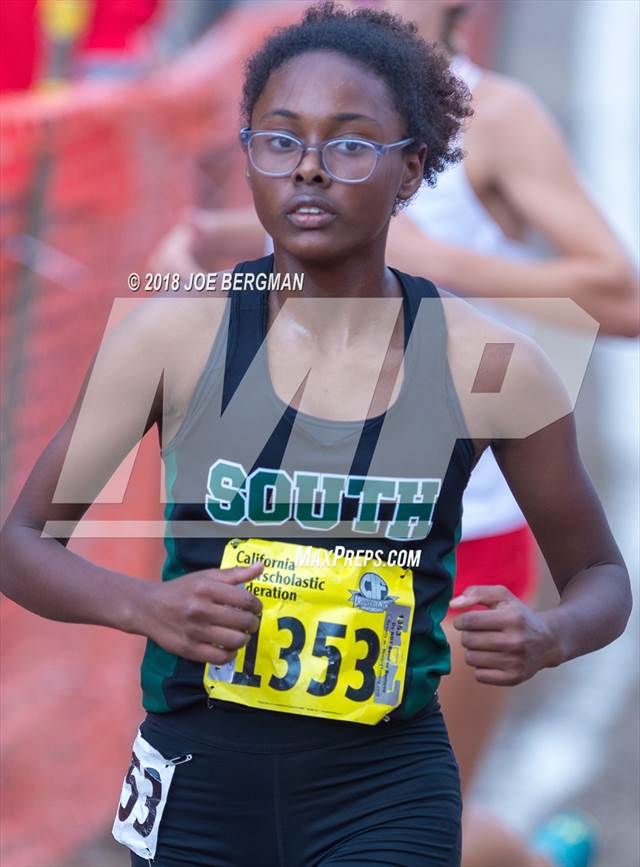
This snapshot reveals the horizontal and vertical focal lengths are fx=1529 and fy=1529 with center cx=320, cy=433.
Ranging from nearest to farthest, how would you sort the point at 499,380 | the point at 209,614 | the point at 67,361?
the point at 209,614, the point at 499,380, the point at 67,361

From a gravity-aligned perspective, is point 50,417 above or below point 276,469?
above

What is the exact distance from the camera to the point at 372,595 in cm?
223

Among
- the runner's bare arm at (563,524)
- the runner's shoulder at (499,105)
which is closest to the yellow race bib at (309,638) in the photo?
the runner's bare arm at (563,524)

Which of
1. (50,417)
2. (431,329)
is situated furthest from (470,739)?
(50,417)

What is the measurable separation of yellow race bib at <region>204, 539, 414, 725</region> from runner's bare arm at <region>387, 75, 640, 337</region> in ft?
4.28

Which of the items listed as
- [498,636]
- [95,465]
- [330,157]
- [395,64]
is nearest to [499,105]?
[395,64]

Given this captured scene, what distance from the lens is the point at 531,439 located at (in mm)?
2355

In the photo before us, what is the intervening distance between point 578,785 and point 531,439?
261 cm

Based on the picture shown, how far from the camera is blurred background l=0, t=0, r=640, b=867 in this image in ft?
13.4

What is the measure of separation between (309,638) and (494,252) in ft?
5.08

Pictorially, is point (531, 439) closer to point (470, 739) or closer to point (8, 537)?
point (8, 537)

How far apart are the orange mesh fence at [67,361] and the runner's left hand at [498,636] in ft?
6.58

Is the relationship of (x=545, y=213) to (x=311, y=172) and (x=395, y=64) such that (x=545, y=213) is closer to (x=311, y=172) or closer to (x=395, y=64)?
(x=395, y=64)

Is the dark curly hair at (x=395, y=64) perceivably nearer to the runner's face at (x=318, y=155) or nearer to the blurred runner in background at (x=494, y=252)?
the runner's face at (x=318, y=155)
